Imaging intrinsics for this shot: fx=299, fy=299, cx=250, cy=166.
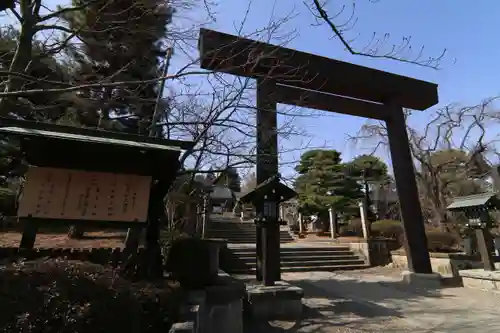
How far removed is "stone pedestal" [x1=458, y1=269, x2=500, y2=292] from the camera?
8117 mm

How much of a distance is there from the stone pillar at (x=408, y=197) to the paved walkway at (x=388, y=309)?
0.92 m

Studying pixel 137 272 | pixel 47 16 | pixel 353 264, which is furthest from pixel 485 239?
pixel 47 16

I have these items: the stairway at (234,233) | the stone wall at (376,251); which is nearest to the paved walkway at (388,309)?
the stone wall at (376,251)

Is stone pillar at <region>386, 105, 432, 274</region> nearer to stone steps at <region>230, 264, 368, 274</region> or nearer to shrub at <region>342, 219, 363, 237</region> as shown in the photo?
stone steps at <region>230, 264, 368, 274</region>

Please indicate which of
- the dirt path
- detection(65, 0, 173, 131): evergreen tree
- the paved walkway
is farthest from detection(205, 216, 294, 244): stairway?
detection(65, 0, 173, 131): evergreen tree

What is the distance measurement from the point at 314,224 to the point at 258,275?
73.7 ft

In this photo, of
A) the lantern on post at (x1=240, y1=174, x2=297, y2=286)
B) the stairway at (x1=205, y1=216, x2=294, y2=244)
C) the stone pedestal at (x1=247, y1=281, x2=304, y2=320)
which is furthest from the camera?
the stairway at (x1=205, y1=216, x2=294, y2=244)

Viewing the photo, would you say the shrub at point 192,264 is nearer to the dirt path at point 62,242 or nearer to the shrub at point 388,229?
the dirt path at point 62,242

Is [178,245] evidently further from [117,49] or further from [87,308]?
[117,49]

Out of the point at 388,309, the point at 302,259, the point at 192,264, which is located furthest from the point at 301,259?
the point at 192,264

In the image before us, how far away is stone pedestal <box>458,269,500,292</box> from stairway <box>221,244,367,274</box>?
13.9 ft

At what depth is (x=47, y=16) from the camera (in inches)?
202

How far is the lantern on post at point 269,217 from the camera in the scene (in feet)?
21.0

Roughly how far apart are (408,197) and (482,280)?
2.93 m
